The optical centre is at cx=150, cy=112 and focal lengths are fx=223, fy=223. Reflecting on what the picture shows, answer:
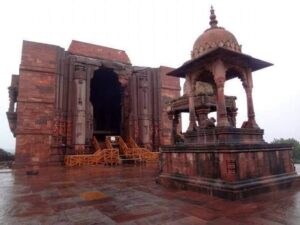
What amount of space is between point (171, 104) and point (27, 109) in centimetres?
1085

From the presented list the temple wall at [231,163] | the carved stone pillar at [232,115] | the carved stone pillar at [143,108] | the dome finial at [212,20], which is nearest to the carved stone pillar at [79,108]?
the carved stone pillar at [143,108]

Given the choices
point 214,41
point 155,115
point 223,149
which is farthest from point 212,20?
point 155,115

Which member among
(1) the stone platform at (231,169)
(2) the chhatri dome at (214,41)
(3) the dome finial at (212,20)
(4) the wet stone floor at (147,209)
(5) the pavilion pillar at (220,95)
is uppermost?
(3) the dome finial at (212,20)

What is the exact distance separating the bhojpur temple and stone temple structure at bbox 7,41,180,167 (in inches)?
2.7

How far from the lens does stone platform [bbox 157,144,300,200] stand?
214 inches

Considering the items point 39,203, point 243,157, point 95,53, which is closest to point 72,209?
point 39,203

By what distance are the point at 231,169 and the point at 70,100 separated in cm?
1609

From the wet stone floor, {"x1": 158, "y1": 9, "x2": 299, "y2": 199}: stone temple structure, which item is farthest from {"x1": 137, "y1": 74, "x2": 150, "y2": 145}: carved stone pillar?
the wet stone floor

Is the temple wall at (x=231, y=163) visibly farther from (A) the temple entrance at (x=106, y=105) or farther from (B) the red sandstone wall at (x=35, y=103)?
(A) the temple entrance at (x=106, y=105)

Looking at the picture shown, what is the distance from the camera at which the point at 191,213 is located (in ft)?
13.5

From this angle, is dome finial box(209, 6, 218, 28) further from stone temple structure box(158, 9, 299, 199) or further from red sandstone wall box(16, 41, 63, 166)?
red sandstone wall box(16, 41, 63, 166)

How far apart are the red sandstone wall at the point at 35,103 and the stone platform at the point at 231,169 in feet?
42.5

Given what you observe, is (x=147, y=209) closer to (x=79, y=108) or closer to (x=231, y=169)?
(x=231, y=169)

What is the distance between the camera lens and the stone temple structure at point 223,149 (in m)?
5.54
